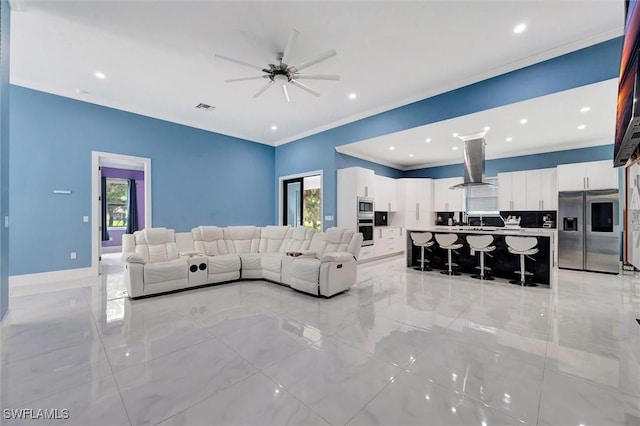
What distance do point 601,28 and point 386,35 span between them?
8.62 ft

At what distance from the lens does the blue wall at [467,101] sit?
11.3ft

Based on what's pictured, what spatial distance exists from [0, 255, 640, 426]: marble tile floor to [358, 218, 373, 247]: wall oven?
106 inches

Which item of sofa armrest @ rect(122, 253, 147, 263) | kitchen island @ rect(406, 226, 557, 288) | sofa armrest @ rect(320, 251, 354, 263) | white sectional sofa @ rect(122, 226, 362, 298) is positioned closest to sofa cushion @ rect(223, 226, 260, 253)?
white sectional sofa @ rect(122, 226, 362, 298)

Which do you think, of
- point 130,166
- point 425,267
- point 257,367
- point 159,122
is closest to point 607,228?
point 425,267

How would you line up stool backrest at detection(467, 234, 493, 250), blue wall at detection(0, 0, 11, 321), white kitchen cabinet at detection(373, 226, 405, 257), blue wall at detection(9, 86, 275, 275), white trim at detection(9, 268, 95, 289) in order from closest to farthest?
1. blue wall at detection(0, 0, 11, 321)
2. white trim at detection(9, 268, 95, 289)
3. blue wall at detection(9, 86, 275, 275)
4. stool backrest at detection(467, 234, 493, 250)
5. white kitchen cabinet at detection(373, 226, 405, 257)

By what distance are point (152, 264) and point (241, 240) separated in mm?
1782

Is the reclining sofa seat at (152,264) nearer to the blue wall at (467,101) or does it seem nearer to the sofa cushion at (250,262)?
the sofa cushion at (250,262)

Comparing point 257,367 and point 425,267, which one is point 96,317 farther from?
point 425,267

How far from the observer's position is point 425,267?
6.02 metres

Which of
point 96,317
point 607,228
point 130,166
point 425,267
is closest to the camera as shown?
point 96,317

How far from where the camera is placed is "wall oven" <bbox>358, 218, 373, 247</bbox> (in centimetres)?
653

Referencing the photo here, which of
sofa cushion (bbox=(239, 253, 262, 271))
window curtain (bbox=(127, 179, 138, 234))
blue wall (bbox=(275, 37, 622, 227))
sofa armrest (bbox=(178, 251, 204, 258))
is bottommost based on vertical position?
sofa cushion (bbox=(239, 253, 262, 271))

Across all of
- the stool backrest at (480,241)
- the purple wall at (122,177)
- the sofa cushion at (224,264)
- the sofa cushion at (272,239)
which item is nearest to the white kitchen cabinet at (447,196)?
the stool backrest at (480,241)

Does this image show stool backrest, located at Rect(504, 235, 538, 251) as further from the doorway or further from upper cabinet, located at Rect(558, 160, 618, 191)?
the doorway
